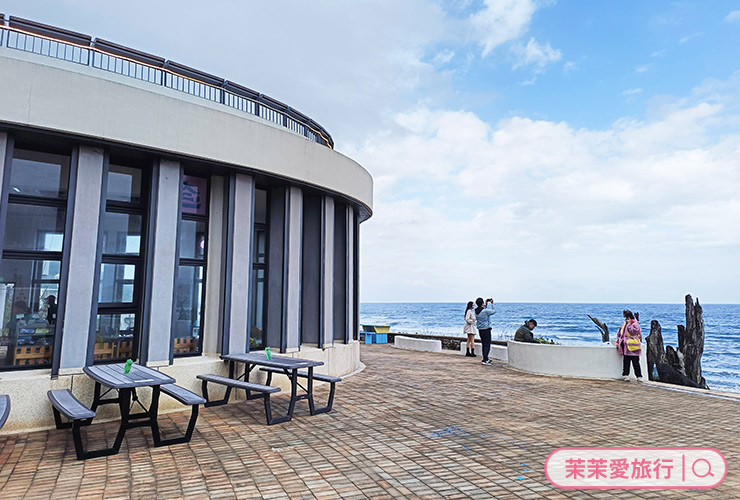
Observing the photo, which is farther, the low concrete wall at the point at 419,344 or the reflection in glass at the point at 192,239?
the low concrete wall at the point at 419,344

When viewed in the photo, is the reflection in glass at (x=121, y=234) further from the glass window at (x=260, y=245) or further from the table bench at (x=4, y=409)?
the table bench at (x=4, y=409)

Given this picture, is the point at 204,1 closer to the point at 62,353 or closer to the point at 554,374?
the point at 62,353

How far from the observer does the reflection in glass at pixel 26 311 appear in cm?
590

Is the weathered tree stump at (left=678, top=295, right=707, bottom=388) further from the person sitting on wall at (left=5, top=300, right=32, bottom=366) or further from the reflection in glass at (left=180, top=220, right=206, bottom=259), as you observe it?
the person sitting on wall at (left=5, top=300, right=32, bottom=366)

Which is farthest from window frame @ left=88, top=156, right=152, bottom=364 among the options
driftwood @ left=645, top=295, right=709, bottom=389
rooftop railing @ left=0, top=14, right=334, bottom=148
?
driftwood @ left=645, top=295, right=709, bottom=389

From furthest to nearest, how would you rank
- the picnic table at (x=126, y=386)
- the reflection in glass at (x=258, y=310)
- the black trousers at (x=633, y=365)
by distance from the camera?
Result: the black trousers at (x=633, y=365) → the reflection in glass at (x=258, y=310) → the picnic table at (x=126, y=386)

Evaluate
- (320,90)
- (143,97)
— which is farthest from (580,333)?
(143,97)

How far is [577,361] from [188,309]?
8496 millimetres

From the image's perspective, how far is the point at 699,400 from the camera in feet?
25.8

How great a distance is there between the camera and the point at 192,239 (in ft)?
25.1

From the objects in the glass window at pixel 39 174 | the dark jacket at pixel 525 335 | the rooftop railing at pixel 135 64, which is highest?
the rooftop railing at pixel 135 64

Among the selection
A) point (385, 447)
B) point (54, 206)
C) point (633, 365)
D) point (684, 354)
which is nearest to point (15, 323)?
point (54, 206)

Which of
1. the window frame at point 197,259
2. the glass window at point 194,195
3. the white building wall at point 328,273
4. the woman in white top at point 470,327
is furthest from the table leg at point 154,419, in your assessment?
the woman in white top at point 470,327

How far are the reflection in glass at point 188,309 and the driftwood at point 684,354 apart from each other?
16.7 metres
